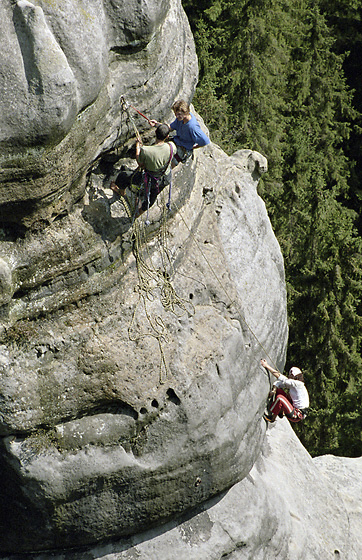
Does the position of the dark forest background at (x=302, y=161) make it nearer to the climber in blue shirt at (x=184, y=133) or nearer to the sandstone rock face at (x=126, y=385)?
the sandstone rock face at (x=126, y=385)

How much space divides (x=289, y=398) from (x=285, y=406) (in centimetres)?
13

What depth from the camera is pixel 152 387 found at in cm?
753

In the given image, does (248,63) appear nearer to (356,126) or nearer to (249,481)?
(356,126)

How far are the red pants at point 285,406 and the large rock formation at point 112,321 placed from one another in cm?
69

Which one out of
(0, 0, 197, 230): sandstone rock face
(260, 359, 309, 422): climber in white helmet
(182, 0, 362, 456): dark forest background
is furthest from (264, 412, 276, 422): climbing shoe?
(182, 0, 362, 456): dark forest background

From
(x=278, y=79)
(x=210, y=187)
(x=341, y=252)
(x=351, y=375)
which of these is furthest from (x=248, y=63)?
(x=210, y=187)

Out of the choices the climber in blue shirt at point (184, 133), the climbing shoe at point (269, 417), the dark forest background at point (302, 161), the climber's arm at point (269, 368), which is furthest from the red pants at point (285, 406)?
the dark forest background at point (302, 161)

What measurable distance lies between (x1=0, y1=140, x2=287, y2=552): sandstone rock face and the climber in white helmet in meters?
0.77

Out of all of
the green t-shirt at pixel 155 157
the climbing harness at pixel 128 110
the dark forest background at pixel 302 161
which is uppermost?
the climbing harness at pixel 128 110

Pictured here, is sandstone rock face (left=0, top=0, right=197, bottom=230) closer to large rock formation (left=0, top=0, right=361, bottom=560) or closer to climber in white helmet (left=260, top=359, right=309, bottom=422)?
large rock formation (left=0, top=0, right=361, bottom=560)

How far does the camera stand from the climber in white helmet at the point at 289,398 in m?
9.27

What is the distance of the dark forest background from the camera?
695 inches

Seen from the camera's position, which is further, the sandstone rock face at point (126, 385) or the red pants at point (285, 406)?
the red pants at point (285, 406)

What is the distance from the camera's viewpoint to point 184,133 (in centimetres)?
769
